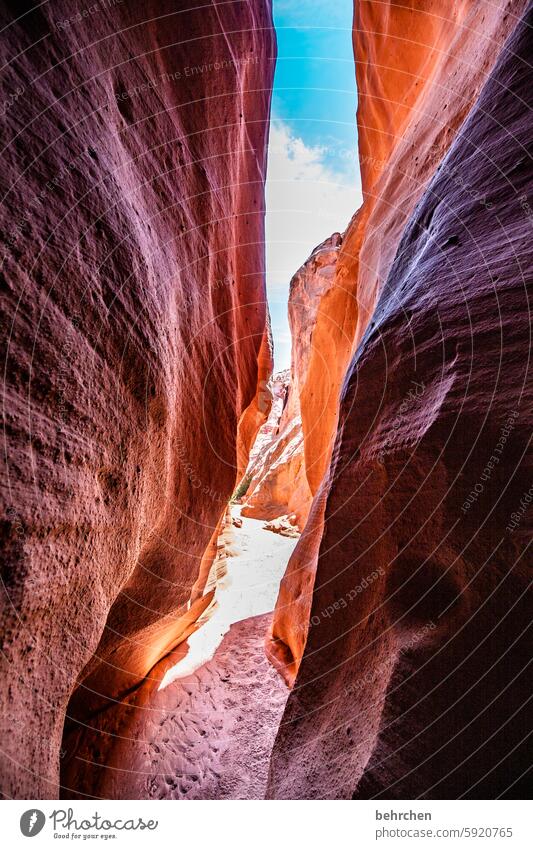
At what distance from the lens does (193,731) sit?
6.29 meters

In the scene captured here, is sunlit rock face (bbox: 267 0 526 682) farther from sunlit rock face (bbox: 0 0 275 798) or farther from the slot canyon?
sunlit rock face (bbox: 0 0 275 798)

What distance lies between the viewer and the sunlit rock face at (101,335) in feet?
7.13

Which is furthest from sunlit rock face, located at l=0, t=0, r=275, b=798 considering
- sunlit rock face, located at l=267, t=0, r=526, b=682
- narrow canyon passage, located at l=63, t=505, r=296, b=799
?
sunlit rock face, located at l=267, t=0, r=526, b=682

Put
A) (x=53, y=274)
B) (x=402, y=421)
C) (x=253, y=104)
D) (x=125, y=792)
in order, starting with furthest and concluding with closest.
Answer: (x=253, y=104)
(x=125, y=792)
(x=402, y=421)
(x=53, y=274)

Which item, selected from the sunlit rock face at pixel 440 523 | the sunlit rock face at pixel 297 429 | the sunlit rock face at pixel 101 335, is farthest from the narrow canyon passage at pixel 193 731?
the sunlit rock face at pixel 297 429

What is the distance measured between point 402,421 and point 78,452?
2.62 m

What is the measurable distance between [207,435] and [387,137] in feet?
29.3

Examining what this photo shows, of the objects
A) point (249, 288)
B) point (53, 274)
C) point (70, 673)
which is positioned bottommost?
point (70, 673)

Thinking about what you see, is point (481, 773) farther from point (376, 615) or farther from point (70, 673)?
point (70, 673)

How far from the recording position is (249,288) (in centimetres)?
959

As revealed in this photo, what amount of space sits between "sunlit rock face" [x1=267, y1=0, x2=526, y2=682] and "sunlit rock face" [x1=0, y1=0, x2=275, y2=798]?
254 centimetres

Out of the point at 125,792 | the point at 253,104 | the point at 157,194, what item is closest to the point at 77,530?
the point at 157,194

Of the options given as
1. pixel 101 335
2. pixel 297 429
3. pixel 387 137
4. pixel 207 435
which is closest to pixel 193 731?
pixel 207 435

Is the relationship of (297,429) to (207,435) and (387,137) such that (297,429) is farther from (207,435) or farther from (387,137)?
(207,435)
